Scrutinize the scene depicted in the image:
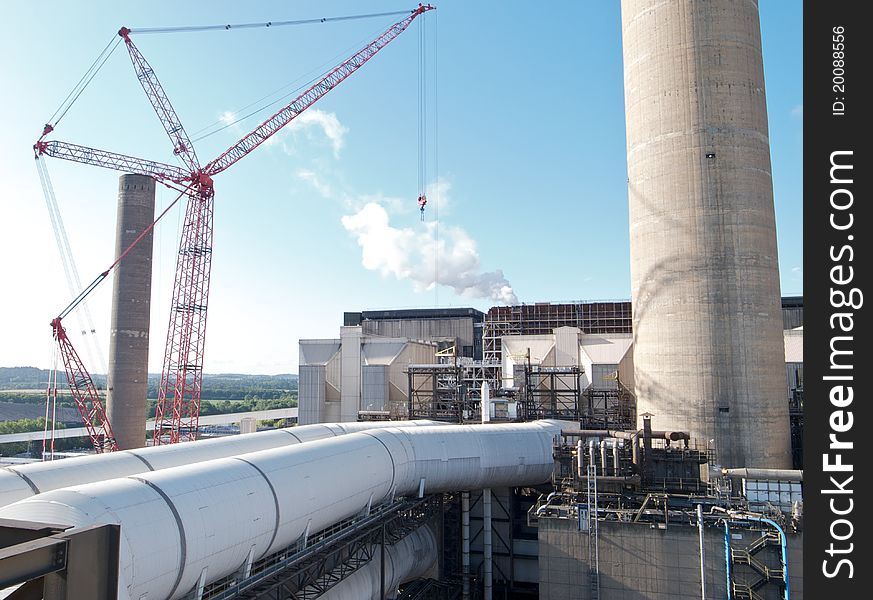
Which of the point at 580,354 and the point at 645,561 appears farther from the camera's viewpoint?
the point at 580,354

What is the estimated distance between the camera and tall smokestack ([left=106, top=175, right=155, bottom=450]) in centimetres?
5941

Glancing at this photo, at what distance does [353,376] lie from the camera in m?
58.5

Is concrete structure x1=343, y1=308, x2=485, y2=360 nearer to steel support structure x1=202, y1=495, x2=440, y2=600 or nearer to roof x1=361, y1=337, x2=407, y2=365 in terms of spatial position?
roof x1=361, y1=337, x2=407, y2=365

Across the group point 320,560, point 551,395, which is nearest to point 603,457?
point 320,560

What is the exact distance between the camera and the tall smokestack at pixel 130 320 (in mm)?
59406

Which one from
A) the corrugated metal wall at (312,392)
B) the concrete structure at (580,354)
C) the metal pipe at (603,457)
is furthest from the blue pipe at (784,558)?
the corrugated metal wall at (312,392)

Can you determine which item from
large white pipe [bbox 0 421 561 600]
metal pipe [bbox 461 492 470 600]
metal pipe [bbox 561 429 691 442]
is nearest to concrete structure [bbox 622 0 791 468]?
metal pipe [bbox 561 429 691 442]

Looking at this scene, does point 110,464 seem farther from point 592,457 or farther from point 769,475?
point 769,475

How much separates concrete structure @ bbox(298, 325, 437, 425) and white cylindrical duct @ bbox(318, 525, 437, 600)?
25.0 meters

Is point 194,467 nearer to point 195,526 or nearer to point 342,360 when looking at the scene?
point 195,526

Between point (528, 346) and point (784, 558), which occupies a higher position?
point (528, 346)

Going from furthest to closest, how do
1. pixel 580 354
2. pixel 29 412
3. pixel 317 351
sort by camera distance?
pixel 29 412, pixel 317 351, pixel 580 354

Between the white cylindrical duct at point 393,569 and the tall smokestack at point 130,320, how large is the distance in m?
41.5

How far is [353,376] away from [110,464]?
126 ft
